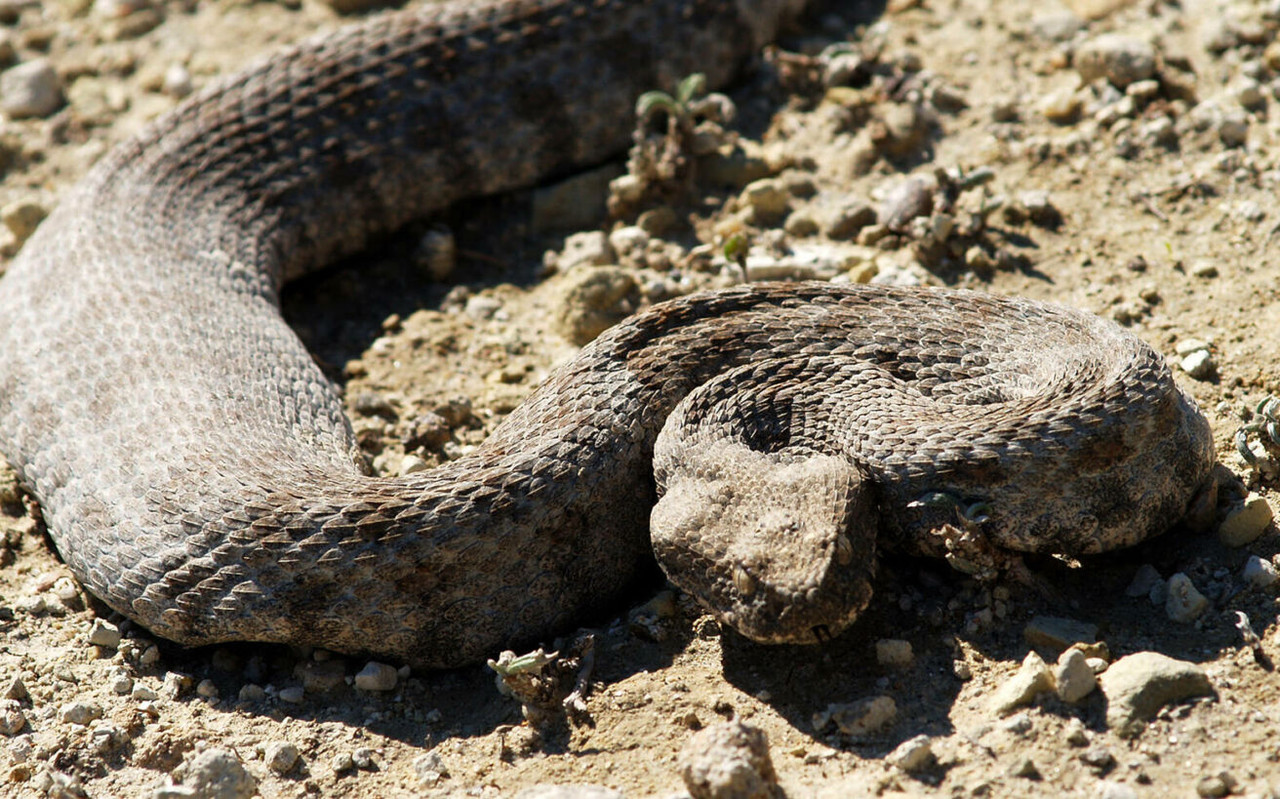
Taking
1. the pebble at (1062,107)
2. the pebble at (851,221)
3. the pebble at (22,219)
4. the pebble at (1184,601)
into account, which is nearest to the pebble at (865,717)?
the pebble at (1184,601)

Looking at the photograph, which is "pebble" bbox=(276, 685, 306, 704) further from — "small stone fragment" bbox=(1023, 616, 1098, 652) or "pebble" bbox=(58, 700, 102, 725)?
"small stone fragment" bbox=(1023, 616, 1098, 652)

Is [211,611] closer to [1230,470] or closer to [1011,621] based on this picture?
[1011,621]

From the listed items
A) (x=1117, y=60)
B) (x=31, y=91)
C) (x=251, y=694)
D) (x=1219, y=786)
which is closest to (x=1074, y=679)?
(x=1219, y=786)

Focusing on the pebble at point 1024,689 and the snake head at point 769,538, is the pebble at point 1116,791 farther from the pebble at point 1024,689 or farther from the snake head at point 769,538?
the snake head at point 769,538

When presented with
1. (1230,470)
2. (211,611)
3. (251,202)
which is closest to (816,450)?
(1230,470)

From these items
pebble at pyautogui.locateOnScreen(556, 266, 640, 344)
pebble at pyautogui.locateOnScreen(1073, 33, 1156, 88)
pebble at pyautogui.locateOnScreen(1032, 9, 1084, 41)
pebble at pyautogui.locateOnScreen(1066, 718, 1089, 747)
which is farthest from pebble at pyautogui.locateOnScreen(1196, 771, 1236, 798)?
pebble at pyautogui.locateOnScreen(1032, 9, 1084, 41)

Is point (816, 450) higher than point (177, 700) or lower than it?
higher

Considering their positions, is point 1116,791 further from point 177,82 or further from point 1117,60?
point 177,82
